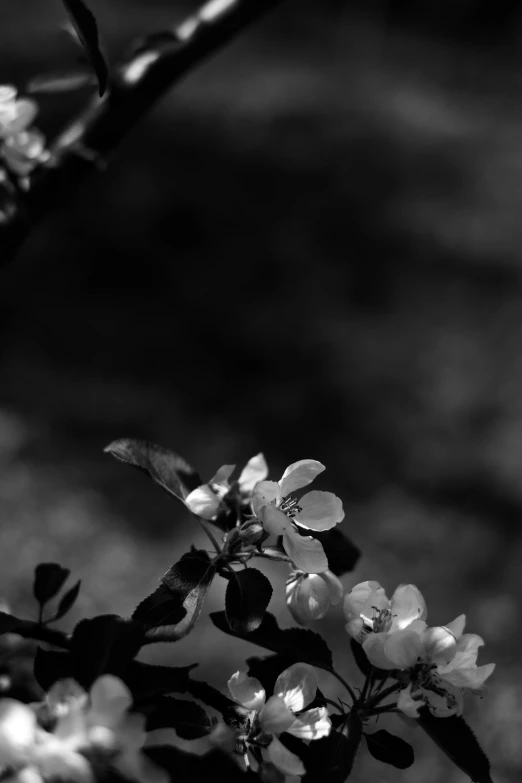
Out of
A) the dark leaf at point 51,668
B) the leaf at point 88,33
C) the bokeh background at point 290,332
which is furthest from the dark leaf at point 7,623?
the bokeh background at point 290,332

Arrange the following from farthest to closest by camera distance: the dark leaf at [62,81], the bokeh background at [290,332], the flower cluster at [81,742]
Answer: the bokeh background at [290,332], the dark leaf at [62,81], the flower cluster at [81,742]

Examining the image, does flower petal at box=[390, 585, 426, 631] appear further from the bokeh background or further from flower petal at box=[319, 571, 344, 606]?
the bokeh background

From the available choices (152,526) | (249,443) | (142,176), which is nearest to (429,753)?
(152,526)

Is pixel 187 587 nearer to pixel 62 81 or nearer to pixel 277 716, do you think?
pixel 277 716

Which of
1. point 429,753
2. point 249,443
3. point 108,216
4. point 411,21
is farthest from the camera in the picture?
point 411,21

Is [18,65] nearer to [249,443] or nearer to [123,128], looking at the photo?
[249,443]

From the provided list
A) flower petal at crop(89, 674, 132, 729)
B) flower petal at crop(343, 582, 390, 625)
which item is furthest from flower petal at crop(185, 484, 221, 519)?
flower petal at crop(89, 674, 132, 729)

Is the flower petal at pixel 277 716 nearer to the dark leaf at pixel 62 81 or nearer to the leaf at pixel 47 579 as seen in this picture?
the leaf at pixel 47 579

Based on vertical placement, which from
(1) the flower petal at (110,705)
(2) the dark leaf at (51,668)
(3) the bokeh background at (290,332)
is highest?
(1) the flower petal at (110,705)
